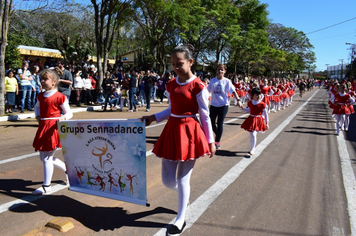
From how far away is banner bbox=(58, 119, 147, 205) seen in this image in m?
3.34

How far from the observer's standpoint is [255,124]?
682 cm

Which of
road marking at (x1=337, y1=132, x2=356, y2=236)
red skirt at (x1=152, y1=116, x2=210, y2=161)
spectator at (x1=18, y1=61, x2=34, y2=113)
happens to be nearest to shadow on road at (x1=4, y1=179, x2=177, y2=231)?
red skirt at (x1=152, y1=116, x2=210, y2=161)

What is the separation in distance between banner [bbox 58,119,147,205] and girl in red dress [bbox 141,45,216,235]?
0.25 m

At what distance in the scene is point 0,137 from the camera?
26.5 feet

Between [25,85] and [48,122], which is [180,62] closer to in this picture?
[48,122]

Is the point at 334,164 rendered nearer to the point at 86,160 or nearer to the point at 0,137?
the point at 86,160

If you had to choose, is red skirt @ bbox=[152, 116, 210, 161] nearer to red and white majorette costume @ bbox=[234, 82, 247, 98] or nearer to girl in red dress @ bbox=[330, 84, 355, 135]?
girl in red dress @ bbox=[330, 84, 355, 135]

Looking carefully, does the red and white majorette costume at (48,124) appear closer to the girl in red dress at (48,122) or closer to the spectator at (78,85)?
the girl in red dress at (48,122)

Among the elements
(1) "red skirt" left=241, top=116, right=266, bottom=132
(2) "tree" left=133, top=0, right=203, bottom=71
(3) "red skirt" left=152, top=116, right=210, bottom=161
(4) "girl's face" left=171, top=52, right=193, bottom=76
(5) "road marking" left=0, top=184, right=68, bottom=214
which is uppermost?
(2) "tree" left=133, top=0, right=203, bottom=71

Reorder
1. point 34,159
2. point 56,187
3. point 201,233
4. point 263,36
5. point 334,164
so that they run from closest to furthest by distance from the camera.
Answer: point 201,233 → point 56,187 → point 34,159 → point 334,164 → point 263,36

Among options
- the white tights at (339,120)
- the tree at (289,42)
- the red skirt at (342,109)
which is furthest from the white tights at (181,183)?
the tree at (289,42)

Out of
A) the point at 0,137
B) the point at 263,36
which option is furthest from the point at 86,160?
the point at 263,36

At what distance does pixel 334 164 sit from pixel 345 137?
4.09 meters

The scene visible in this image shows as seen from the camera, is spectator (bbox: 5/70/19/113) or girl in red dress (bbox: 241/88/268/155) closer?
girl in red dress (bbox: 241/88/268/155)
